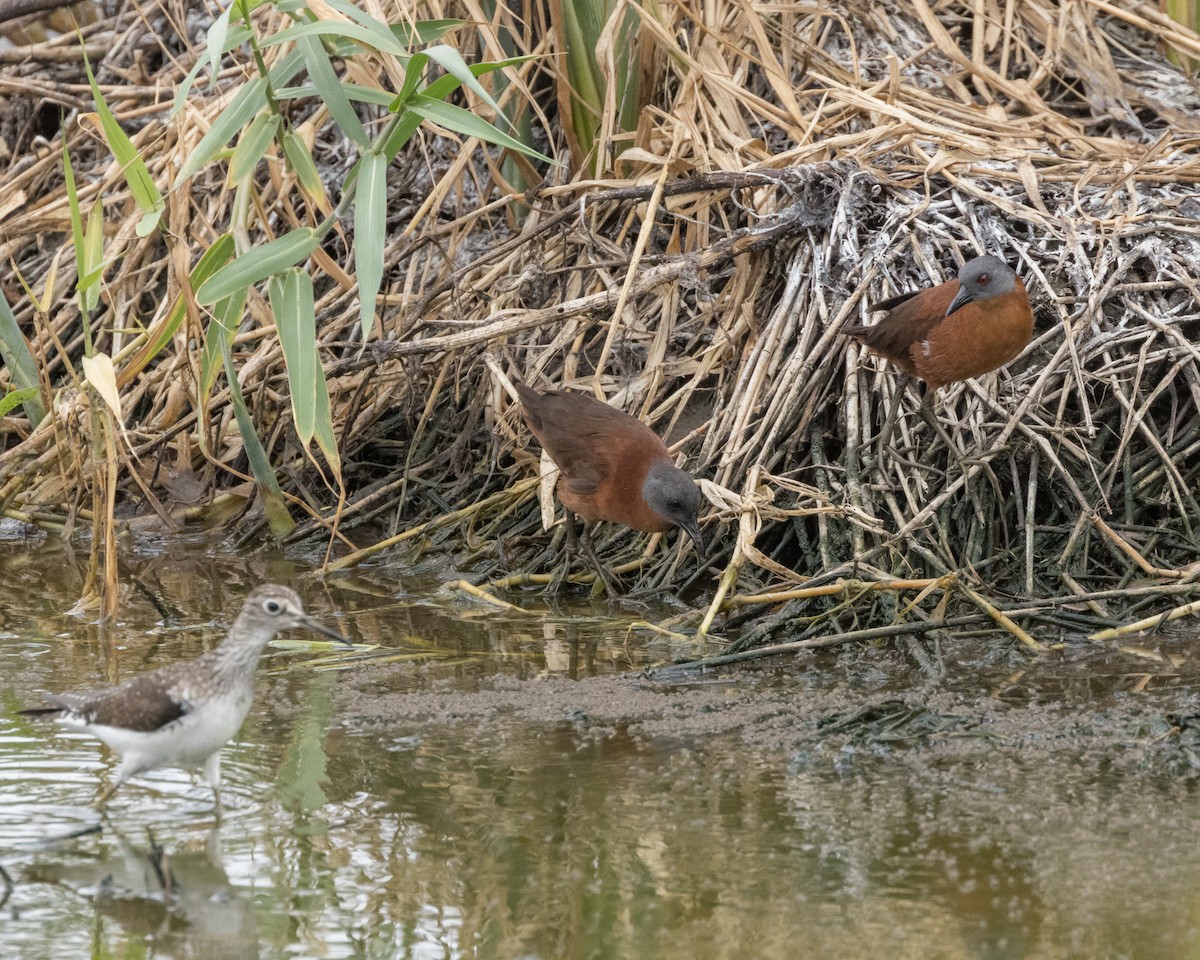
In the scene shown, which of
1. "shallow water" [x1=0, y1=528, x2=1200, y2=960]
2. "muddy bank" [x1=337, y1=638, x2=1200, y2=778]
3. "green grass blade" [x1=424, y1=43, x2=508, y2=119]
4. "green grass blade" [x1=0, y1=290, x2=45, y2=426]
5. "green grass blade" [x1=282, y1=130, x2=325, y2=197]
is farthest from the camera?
"green grass blade" [x1=0, y1=290, x2=45, y2=426]

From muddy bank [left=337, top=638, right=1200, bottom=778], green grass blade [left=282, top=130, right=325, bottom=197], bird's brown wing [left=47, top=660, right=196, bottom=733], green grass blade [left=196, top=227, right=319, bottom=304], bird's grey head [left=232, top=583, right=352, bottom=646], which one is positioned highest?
green grass blade [left=282, top=130, right=325, bottom=197]

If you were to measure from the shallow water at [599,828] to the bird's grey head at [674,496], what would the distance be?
0.58 m

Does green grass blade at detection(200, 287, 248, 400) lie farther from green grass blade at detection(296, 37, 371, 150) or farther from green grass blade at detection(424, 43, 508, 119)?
green grass blade at detection(424, 43, 508, 119)

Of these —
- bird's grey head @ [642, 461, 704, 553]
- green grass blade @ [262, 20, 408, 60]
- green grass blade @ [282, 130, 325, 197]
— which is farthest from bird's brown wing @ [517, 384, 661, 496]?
green grass blade @ [262, 20, 408, 60]

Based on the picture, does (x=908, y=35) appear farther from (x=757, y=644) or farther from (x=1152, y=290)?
(x=757, y=644)

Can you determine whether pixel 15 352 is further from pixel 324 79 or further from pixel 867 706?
pixel 867 706

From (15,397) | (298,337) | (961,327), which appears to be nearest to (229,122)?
(298,337)

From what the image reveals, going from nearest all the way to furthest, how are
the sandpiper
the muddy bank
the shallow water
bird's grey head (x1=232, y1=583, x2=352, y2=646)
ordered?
the shallow water → the sandpiper → bird's grey head (x1=232, y1=583, x2=352, y2=646) → the muddy bank

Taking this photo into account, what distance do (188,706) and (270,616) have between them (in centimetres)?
36

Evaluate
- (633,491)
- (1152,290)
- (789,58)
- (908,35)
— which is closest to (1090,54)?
(908,35)

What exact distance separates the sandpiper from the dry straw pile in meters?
1.46

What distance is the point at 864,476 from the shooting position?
5395 millimetres

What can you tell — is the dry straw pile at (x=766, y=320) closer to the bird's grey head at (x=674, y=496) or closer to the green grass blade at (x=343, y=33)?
the bird's grey head at (x=674, y=496)

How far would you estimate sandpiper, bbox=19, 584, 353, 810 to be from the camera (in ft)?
11.3
